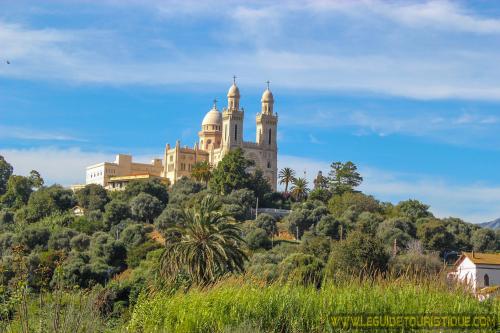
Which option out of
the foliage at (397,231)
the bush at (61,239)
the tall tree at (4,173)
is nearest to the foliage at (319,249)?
the foliage at (397,231)

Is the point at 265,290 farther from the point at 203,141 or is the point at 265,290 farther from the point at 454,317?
the point at 203,141

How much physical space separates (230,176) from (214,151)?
67.5 feet

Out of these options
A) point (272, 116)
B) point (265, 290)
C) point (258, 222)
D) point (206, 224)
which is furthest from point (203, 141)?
point (265, 290)

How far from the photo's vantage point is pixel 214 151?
110 meters

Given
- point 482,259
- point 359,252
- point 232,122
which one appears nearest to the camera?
point 359,252

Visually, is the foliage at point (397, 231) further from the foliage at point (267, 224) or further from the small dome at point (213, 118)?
the small dome at point (213, 118)


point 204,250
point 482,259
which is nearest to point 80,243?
point 482,259

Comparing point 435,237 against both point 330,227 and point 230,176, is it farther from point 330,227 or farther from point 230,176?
point 230,176

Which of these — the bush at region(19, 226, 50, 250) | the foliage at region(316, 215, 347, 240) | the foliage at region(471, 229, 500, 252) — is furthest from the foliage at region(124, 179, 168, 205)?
the foliage at region(471, 229, 500, 252)

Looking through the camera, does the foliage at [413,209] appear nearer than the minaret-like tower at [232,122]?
Yes

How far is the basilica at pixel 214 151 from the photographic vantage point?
107875 mm

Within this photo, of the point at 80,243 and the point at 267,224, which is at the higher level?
the point at 267,224

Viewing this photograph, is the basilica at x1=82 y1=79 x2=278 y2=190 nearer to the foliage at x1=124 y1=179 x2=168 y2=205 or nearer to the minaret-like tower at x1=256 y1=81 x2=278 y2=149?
the minaret-like tower at x1=256 y1=81 x2=278 y2=149

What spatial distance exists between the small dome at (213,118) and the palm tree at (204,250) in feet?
246
